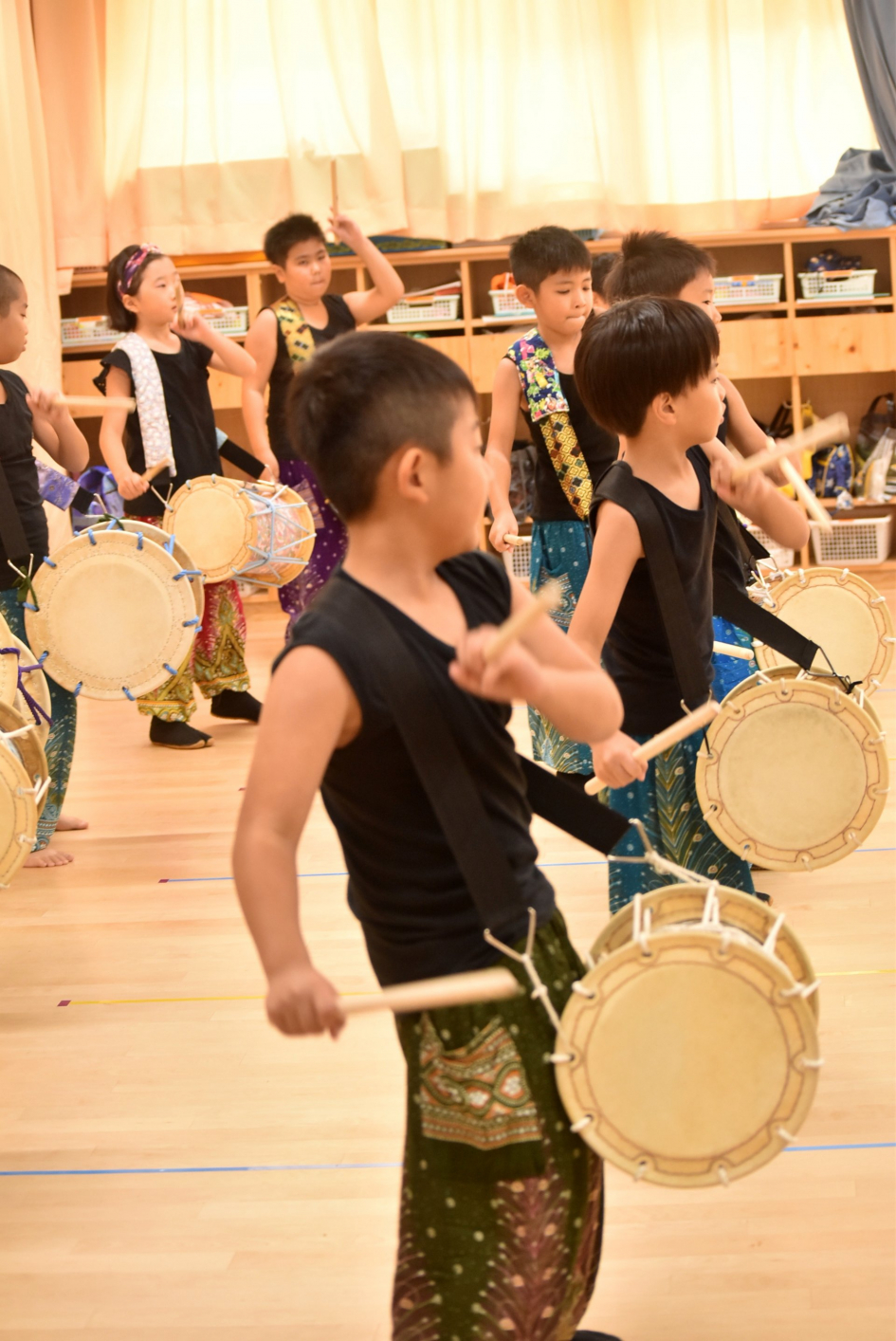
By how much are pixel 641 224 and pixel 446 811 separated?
5.85 m

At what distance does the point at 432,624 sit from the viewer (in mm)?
1278

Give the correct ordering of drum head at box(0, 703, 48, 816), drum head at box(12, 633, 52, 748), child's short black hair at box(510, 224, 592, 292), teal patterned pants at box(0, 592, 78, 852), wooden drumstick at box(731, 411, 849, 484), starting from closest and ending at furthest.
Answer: wooden drumstick at box(731, 411, 849, 484), drum head at box(0, 703, 48, 816), drum head at box(12, 633, 52, 748), child's short black hair at box(510, 224, 592, 292), teal patterned pants at box(0, 592, 78, 852)

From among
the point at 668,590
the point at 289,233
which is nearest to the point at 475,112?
the point at 289,233

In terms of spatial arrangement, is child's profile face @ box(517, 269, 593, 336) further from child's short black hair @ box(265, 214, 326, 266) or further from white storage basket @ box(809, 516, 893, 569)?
white storage basket @ box(809, 516, 893, 569)

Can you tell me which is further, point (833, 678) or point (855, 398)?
point (855, 398)

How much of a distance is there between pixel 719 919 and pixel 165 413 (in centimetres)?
330

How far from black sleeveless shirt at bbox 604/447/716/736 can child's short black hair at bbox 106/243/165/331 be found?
2.63 metres

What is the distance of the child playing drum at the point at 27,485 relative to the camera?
11.0ft

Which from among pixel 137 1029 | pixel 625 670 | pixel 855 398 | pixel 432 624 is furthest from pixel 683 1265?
pixel 855 398

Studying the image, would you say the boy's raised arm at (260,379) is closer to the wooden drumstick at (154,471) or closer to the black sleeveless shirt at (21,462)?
the wooden drumstick at (154,471)

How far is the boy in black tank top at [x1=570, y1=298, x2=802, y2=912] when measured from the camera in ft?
6.40

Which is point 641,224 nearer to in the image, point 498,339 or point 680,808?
point 498,339

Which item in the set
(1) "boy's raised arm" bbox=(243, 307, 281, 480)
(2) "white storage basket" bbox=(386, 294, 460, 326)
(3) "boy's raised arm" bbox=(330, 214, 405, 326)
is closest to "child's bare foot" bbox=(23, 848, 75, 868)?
(1) "boy's raised arm" bbox=(243, 307, 281, 480)

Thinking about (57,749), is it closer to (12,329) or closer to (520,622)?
(12,329)
